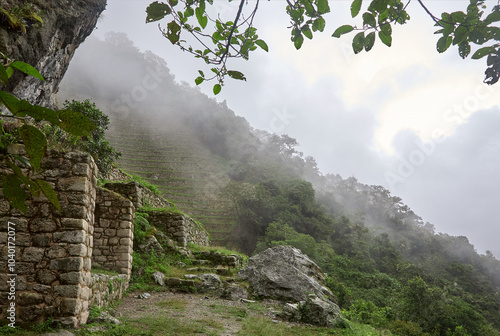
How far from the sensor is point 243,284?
8.41m

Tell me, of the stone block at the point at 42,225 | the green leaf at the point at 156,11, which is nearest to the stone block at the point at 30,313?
the stone block at the point at 42,225

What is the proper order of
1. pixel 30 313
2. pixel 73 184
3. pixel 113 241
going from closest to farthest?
pixel 30 313, pixel 73 184, pixel 113 241

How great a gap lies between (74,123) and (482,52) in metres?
1.93

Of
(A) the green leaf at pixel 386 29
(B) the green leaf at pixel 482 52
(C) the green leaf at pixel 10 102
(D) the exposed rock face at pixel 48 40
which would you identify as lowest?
(C) the green leaf at pixel 10 102

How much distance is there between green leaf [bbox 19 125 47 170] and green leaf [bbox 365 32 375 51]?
150 cm

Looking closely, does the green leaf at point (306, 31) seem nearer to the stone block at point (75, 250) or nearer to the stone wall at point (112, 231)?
the stone block at point (75, 250)

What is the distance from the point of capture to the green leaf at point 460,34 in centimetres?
145

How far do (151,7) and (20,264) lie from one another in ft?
13.1

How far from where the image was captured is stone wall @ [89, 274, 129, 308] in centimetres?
479

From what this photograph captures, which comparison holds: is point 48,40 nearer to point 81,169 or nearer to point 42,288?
point 81,169

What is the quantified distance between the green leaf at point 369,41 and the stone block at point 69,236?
420 centimetres

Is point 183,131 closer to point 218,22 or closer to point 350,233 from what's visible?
point 350,233

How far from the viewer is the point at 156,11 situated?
157 cm

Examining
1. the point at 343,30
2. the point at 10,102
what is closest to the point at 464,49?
the point at 343,30
